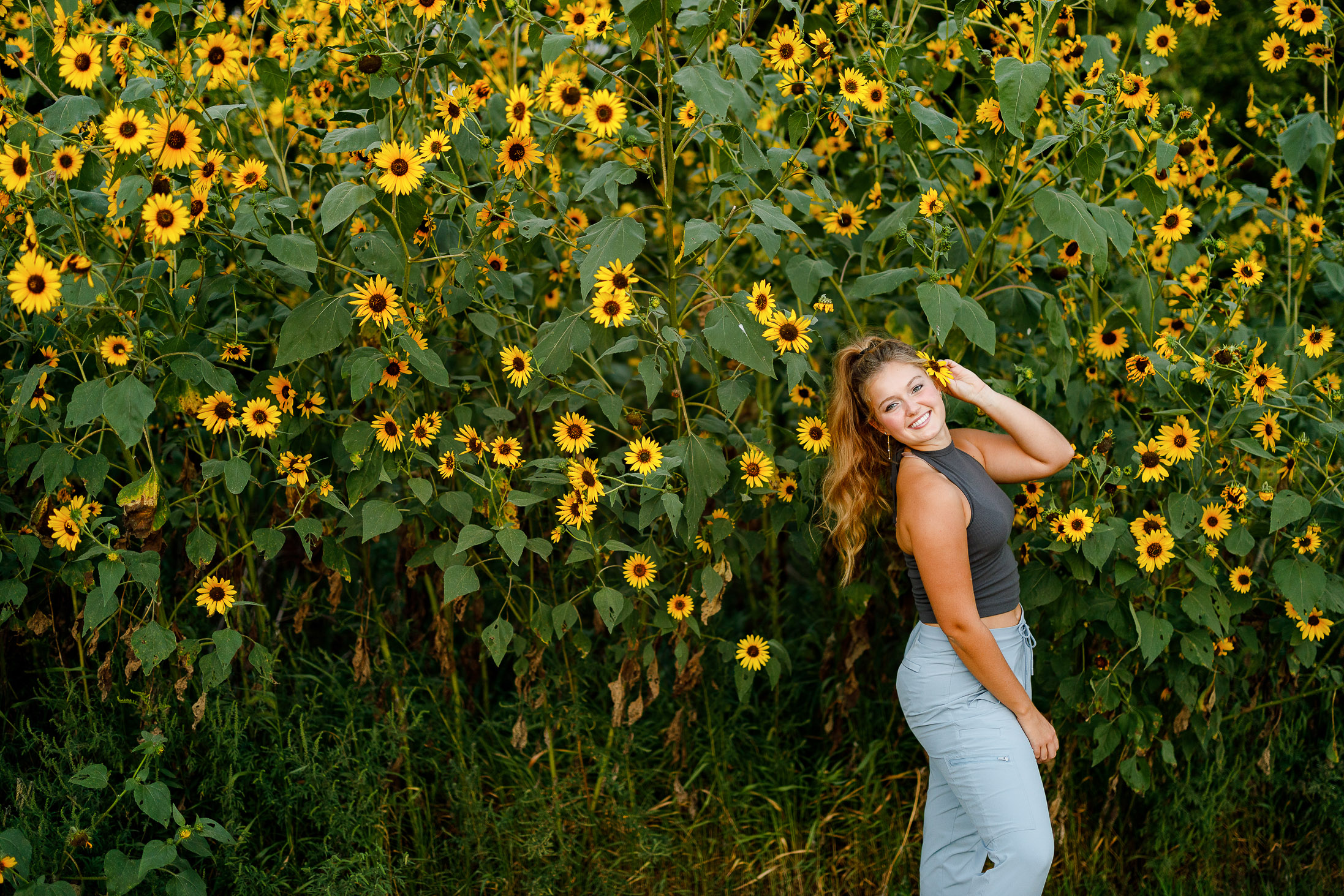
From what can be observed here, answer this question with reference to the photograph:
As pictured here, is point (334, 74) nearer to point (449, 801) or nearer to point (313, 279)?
point (313, 279)

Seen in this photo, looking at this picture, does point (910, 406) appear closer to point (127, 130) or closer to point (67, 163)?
point (127, 130)

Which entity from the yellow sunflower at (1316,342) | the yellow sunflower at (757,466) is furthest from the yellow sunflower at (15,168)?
the yellow sunflower at (1316,342)

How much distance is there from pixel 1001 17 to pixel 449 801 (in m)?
2.40

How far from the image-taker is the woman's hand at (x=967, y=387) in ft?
7.39

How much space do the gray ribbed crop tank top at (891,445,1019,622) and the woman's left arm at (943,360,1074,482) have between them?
0.08 meters

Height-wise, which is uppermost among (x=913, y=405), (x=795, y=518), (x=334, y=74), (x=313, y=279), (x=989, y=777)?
(x=334, y=74)

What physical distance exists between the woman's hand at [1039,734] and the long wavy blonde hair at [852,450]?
0.46 metres

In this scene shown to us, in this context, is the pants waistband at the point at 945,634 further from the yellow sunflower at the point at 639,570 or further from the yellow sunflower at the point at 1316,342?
the yellow sunflower at the point at 1316,342

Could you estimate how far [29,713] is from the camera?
2791mm

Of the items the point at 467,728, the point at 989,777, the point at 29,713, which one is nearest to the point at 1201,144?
the point at 989,777

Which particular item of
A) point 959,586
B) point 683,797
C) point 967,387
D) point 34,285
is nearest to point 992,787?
point 959,586

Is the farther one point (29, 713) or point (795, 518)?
point (29, 713)

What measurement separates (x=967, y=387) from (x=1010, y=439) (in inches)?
7.9

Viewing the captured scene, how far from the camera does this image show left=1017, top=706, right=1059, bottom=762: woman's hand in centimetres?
217
